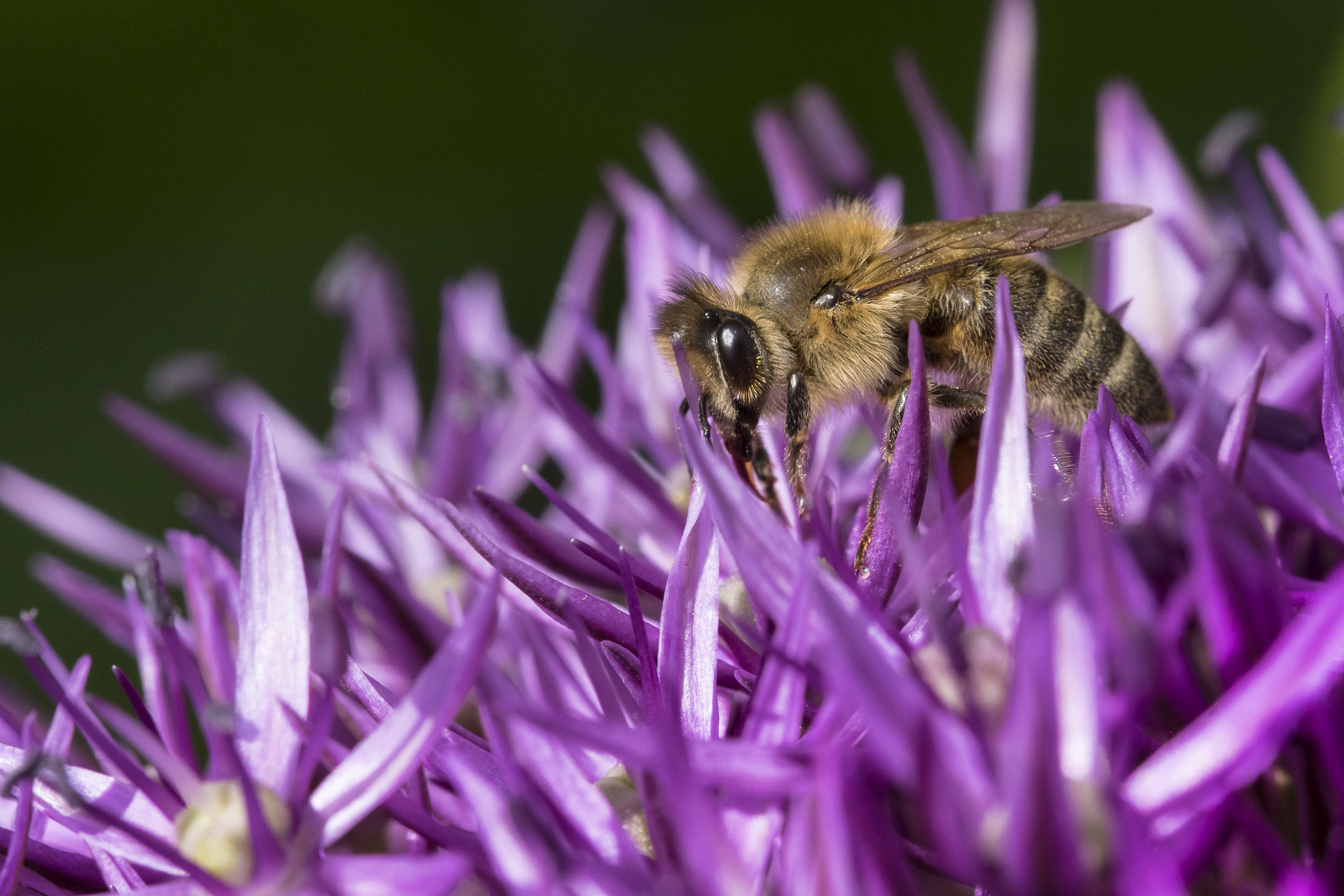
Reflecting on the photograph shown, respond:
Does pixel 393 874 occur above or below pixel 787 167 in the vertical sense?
below

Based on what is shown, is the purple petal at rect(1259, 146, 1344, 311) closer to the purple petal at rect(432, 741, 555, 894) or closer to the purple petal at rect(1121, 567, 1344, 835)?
the purple petal at rect(1121, 567, 1344, 835)

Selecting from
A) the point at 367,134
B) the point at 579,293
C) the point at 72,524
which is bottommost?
the point at 72,524

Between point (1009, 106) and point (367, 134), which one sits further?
point (367, 134)

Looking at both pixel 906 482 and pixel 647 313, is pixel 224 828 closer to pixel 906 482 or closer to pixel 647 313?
pixel 906 482

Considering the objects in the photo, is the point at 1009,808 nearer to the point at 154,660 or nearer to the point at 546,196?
the point at 154,660

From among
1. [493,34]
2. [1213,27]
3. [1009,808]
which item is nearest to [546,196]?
[493,34]

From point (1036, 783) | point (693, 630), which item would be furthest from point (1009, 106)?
point (1036, 783)
